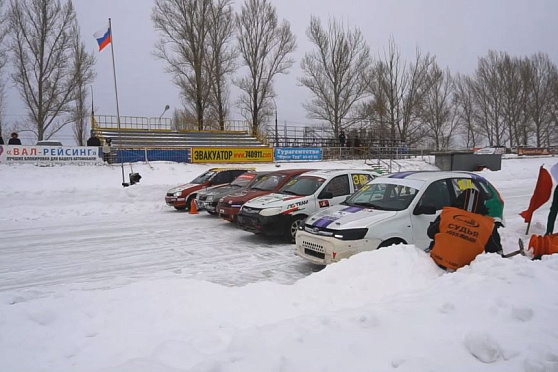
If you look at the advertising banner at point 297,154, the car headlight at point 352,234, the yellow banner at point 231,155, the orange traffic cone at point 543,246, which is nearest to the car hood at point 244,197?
the car headlight at point 352,234

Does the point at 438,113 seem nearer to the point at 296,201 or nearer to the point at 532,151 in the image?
the point at 532,151

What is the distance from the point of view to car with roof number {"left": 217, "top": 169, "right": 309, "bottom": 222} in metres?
9.95

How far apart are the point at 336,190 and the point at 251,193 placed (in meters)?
2.42

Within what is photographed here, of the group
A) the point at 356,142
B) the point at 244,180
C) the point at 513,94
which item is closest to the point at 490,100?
the point at 513,94

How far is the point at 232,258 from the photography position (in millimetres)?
7445

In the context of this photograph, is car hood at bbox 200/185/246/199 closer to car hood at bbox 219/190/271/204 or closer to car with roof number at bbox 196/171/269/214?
car with roof number at bbox 196/171/269/214

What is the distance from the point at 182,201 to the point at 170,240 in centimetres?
488

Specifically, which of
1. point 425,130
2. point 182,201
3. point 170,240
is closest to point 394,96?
point 425,130

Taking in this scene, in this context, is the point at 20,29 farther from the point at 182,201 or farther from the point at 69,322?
the point at 69,322

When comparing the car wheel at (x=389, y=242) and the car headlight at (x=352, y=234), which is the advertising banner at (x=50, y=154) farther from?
the car wheel at (x=389, y=242)

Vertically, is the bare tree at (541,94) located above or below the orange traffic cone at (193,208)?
above

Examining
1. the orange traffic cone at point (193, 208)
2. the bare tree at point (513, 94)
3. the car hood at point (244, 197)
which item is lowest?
the orange traffic cone at point (193, 208)

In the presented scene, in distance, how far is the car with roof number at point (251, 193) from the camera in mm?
9953

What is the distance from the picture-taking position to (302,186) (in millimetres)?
9188
